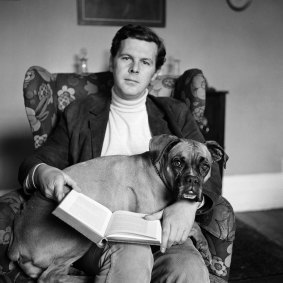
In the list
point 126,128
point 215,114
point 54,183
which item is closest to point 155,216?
Answer: point 54,183

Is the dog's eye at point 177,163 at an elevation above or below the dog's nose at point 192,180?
above

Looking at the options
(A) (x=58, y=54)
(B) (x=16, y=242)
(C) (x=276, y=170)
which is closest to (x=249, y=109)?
(C) (x=276, y=170)

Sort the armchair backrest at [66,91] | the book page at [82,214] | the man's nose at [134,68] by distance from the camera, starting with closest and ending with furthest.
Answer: the book page at [82,214]
the man's nose at [134,68]
the armchair backrest at [66,91]

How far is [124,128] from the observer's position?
1774 millimetres

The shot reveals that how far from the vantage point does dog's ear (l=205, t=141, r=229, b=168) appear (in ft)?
4.85

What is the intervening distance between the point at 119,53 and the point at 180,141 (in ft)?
1.84

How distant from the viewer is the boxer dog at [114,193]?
4.20 ft

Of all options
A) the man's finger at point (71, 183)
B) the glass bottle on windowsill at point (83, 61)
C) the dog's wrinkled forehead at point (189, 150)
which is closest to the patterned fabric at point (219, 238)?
the dog's wrinkled forehead at point (189, 150)

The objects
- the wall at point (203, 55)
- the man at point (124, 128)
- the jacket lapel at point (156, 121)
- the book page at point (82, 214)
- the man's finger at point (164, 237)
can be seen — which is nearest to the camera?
the book page at point (82, 214)

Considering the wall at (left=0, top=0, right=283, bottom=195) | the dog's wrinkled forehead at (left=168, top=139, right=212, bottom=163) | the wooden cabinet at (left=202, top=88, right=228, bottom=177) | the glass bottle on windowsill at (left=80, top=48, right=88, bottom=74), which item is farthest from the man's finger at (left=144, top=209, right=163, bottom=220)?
the wall at (left=0, top=0, right=283, bottom=195)

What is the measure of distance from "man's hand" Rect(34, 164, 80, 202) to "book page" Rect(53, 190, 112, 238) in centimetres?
8

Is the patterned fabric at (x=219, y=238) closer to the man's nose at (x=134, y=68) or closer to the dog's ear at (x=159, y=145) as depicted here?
the dog's ear at (x=159, y=145)

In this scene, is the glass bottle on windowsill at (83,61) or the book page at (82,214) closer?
the book page at (82,214)

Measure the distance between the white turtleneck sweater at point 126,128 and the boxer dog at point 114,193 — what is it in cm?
19
